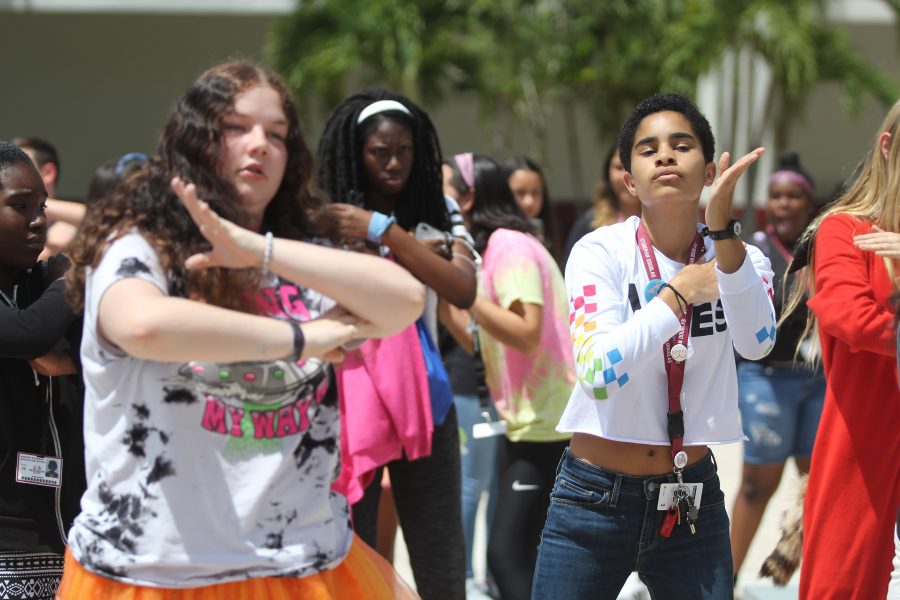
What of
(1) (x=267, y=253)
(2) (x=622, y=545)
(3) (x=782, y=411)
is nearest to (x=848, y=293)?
(2) (x=622, y=545)

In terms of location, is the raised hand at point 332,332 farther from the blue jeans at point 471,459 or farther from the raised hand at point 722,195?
Answer: the blue jeans at point 471,459

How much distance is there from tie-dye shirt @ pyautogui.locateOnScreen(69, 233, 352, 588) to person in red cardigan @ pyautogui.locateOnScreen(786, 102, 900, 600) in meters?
1.67

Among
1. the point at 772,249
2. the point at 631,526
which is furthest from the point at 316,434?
the point at 772,249

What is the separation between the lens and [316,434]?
2402 millimetres

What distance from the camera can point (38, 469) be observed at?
3.05m

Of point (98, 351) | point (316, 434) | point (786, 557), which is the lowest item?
point (786, 557)

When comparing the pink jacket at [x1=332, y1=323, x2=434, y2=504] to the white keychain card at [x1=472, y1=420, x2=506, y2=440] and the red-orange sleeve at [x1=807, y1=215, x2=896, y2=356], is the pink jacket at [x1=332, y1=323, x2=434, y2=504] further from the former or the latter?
the red-orange sleeve at [x1=807, y1=215, x2=896, y2=356]

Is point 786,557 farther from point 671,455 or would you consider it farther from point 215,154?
point 215,154

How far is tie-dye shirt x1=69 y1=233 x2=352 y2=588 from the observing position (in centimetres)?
227

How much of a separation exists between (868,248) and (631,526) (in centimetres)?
98

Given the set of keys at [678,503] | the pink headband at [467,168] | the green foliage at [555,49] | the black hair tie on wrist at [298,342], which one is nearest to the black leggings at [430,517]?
the set of keys at [678,503]

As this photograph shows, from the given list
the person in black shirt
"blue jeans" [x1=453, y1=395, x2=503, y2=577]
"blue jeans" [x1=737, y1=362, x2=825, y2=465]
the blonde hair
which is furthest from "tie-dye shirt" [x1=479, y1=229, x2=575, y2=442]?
the person in black shirt

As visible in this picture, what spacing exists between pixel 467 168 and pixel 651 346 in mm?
2450

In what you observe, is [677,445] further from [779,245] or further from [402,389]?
[779,245]
